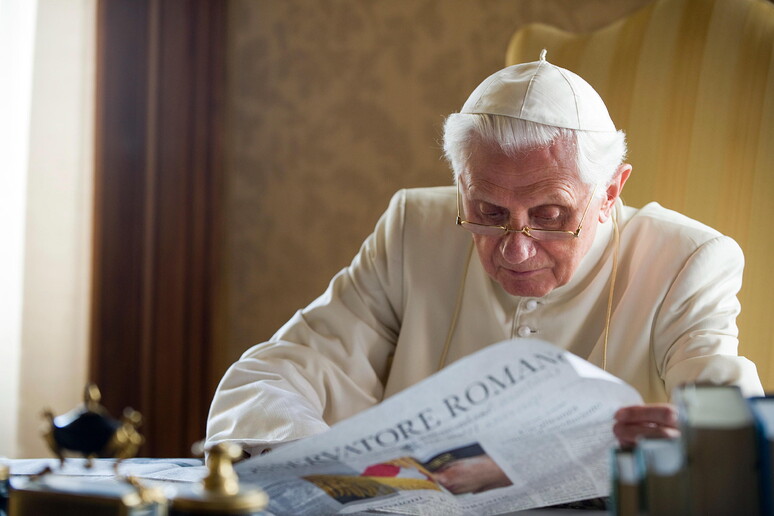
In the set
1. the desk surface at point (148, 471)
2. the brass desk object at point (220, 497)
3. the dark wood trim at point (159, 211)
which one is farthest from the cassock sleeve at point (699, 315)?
the dark wood trim at point (159, 211)

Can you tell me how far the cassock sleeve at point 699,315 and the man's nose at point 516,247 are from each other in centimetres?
41

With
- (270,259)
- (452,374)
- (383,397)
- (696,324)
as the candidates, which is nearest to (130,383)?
(270,259)

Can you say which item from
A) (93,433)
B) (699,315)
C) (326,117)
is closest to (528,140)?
(699,315)

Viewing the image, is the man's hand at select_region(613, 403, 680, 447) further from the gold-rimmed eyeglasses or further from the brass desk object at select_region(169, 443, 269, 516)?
the gold-rimmed eyeglasses

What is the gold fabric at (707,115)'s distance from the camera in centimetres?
267

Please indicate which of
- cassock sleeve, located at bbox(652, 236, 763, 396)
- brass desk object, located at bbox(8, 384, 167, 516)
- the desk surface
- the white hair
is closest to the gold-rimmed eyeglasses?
the white hair

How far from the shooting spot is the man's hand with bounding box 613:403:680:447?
4.03 feet

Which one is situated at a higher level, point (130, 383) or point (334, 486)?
point (334, 486)

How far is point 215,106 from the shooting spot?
4598 millimetres

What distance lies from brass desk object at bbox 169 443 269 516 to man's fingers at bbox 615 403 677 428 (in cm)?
56

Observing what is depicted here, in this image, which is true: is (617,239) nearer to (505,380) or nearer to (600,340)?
(600,340)

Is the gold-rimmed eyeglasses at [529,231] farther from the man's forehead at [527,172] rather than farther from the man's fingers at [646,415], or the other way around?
the man's fingers at [646,415]

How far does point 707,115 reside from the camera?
9.14 ft

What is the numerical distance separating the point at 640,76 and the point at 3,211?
249 centimetres
